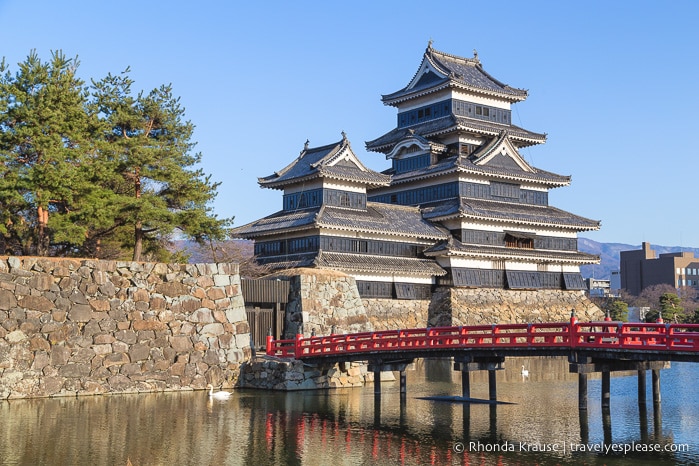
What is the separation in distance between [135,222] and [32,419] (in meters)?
13.2

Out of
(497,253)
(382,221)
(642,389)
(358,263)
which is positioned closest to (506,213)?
(497,253)

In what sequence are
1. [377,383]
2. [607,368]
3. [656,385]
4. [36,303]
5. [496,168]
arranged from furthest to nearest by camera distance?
[496,168] < [377,383] < [656,385] < [36,303] < [607,368]

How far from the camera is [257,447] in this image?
19.0 m

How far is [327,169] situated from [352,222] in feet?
11.0

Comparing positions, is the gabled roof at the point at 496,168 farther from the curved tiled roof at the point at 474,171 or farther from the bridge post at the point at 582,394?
the bridge post at the point at 582,394

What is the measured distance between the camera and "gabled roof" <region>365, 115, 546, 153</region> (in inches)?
2213

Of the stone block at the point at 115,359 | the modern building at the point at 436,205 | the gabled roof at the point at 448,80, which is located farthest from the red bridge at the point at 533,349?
the gabled roof at the point at 448,80

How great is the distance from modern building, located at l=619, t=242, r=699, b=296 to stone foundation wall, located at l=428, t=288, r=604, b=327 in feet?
219

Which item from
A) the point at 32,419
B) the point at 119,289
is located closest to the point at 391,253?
the point at 119,289

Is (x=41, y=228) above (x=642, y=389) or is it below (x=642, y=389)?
above

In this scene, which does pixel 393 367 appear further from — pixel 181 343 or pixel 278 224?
pixel 278 224

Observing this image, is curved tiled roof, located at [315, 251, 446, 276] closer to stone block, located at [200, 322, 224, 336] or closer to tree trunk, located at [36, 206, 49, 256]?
stone block, located at [200, 322, 224, 336]

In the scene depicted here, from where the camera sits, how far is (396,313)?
160 ft

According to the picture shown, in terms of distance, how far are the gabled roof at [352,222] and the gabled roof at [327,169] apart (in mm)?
1830
